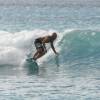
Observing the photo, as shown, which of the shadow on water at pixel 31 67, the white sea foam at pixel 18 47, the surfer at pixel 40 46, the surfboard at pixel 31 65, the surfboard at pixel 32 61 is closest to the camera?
the shadow on water at pixel 31 67

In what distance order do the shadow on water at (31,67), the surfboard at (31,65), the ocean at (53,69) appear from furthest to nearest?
the surfboard at (31,65)
the shadow on water at (31,67)
the ocean at (53,69)

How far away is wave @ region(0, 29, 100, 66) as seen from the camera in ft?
74.6

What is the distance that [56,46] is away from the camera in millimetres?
24188

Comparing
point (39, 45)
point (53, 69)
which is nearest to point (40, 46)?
point (39, 45)

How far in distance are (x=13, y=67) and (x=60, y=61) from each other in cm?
188

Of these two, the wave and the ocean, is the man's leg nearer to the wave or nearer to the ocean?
the ocean

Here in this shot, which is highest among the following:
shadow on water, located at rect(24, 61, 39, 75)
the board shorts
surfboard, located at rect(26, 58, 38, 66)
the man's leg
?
the board shorts

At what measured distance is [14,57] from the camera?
2267 cm

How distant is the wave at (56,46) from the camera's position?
2275 cm

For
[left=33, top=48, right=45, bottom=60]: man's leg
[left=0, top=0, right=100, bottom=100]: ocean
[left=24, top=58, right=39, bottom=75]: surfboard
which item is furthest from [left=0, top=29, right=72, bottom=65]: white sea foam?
[left=33, top=48, right=45, bottom=60]: man's leg

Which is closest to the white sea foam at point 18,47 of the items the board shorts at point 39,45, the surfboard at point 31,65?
the surfboard at point 31,65

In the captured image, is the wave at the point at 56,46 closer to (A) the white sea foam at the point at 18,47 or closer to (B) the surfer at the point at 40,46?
(A) the white sea foam at the point at 18,47

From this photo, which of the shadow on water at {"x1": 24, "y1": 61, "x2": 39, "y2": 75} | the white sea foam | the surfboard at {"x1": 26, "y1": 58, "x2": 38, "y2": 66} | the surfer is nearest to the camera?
the shadow on water at {"x1": 24, "y1": 61, "x2": 39, "y2": 75}

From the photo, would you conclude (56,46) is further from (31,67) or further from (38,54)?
(31,67)
